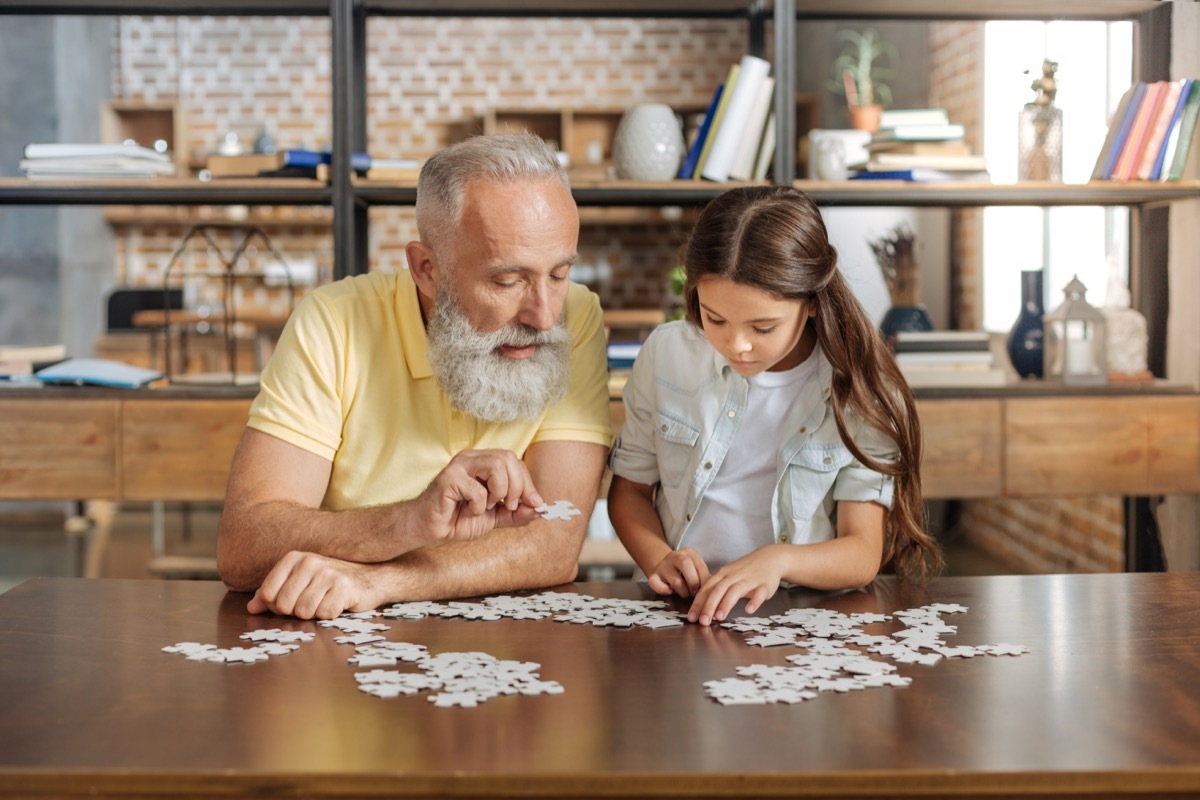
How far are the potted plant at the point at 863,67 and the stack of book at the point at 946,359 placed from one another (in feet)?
11.7

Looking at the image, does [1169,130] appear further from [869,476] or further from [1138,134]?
[869,476]

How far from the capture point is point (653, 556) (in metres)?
1.86

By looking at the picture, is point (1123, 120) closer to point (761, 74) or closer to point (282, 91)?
point (761, 74)

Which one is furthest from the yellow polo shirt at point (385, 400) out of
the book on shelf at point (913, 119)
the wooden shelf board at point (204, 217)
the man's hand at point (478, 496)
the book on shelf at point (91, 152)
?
the wooden shelf board at point (204, 217)

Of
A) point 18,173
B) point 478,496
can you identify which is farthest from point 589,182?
point 18,173

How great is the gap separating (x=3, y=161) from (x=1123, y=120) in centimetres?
573

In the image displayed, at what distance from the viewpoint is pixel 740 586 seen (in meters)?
1.55

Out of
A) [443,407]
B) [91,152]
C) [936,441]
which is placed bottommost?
[936,441]

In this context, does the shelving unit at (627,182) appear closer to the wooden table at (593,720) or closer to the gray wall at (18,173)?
the wooden table at (593,720)

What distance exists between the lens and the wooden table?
1008 mm

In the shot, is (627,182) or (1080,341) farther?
(1080,341)

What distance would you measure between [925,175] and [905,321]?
425mm

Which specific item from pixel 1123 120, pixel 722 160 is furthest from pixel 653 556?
pixel 1123 120

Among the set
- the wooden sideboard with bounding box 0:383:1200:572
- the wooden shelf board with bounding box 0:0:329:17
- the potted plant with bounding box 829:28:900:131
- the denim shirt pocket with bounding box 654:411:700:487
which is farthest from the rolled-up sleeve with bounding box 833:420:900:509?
the potted plant with bounding box 829:28:900:131
